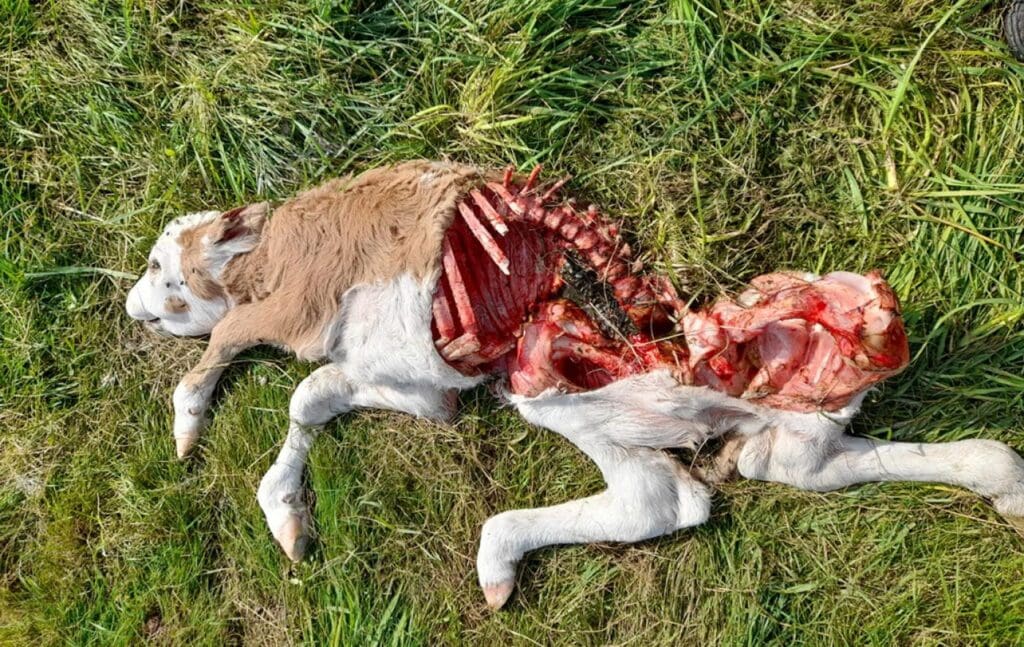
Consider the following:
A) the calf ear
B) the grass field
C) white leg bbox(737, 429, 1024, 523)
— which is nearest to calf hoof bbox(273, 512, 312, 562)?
the grass field

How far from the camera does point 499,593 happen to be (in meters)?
3.34

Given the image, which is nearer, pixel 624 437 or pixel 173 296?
pixel 624 437

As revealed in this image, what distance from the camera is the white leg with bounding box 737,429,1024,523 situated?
288 centimetres

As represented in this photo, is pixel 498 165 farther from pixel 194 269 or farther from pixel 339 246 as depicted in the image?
pixel 194 269

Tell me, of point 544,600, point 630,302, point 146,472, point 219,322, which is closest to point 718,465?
point 630,302

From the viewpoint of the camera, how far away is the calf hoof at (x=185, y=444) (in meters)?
3.70

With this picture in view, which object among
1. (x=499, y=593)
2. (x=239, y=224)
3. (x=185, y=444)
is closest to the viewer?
(x=239, y=224)

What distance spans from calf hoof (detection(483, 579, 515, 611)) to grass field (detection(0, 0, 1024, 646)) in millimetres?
106

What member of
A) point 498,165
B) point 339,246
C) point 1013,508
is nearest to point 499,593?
point 339,246

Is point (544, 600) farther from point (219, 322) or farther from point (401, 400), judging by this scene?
point (219, 322)

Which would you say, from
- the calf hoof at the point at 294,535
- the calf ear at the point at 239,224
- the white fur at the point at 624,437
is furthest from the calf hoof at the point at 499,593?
the calf ear at the point at 239,224

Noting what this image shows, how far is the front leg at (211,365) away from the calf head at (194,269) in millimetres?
114

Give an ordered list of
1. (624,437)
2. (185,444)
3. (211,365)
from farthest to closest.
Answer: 1. (185,444)
2. (211,365)
3. (624,437)

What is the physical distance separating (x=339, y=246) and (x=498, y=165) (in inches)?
35.4
